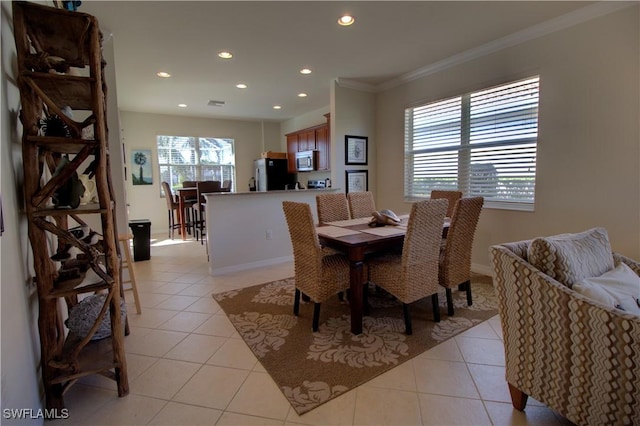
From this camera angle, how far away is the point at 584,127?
2725 mm

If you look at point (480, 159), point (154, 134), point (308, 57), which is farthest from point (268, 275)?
point (154, 134)

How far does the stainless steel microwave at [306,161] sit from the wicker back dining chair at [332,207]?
9.87ft

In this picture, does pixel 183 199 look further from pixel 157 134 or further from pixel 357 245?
pixel 357 245

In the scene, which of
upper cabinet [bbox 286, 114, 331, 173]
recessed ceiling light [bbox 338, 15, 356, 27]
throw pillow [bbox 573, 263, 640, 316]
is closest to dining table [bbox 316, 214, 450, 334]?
throw pillow [bbox 573, 263, 640, 316]

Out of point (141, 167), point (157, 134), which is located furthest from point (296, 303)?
point (157, 134)

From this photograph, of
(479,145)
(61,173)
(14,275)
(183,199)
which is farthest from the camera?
(183,199)

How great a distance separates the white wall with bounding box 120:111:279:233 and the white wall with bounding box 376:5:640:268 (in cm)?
538

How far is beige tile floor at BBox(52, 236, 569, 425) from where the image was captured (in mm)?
1493

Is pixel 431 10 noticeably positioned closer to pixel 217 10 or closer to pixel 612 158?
pixel 217 10

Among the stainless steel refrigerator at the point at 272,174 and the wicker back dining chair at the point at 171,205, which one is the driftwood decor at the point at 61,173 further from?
the stainless steel refrigerator at the point at 272,174

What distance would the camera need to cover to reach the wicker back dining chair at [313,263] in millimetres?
2211

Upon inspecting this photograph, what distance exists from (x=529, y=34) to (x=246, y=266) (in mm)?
4006

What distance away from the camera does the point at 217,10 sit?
98.5 inches

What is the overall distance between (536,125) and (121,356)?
154 inches
